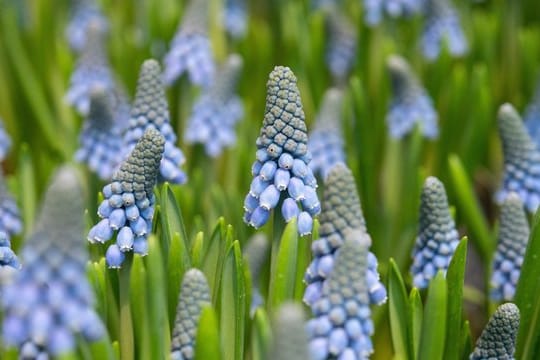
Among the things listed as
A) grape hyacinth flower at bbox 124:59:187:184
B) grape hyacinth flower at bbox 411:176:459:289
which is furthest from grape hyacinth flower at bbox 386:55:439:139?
grape hyacinth flower at bbox 124:59:187:184

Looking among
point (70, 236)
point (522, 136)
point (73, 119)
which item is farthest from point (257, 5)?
point (70, 236)

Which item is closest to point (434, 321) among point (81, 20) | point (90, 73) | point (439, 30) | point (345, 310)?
point (345, 310)

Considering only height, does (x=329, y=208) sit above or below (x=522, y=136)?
→ below

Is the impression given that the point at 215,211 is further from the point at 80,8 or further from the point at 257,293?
the point at 80,8

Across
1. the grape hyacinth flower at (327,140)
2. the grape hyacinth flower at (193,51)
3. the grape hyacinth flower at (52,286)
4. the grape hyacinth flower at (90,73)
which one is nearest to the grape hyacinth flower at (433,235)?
the grape hyacinth flower at (327,140)

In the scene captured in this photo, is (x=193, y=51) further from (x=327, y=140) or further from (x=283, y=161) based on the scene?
(x=283, y=161)
